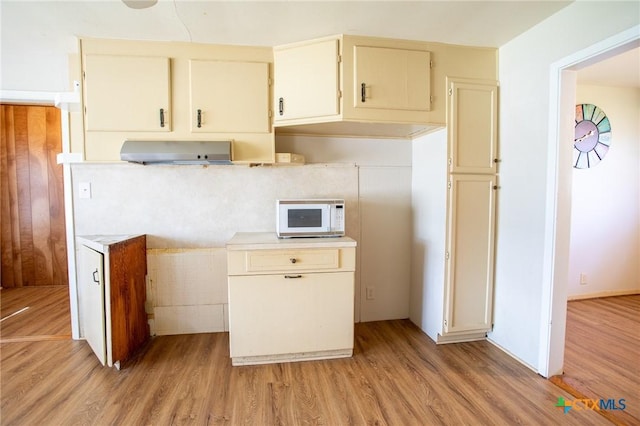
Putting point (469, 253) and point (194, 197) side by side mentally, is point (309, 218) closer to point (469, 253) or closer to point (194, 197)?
point (194, 197)

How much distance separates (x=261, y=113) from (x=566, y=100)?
1.86m

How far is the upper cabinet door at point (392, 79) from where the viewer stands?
195cm

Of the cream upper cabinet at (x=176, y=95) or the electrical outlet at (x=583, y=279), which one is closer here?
the cream upper cabinet at (x=176, y=95)

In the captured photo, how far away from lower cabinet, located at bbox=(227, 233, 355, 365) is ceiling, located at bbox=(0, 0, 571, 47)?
1344 mm

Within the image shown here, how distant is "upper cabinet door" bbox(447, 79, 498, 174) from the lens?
2.05 m

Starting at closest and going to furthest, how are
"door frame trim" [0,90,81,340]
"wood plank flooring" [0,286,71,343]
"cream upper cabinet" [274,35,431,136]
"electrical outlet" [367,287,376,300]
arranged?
"cream upper cabinet" [274,35,431,136] → "door frame trim" [0,90,81,340] → "wood plank flooring" [0,286,71,343] → "electrical outlet" [367,287,376,300]

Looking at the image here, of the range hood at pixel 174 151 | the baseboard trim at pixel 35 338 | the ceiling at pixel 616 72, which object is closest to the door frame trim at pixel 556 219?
the ceiling at pixel 616 72

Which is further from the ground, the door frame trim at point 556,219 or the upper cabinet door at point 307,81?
the upper cabinet door at point 307,81

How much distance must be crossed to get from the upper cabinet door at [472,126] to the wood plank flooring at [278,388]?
1341 millimetres

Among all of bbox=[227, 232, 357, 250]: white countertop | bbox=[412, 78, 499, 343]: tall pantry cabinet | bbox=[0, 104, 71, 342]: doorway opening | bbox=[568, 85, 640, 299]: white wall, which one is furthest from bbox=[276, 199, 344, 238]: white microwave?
bbox=[0, 104, 71, 342]: doorway opening

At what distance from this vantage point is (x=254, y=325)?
1.91 m

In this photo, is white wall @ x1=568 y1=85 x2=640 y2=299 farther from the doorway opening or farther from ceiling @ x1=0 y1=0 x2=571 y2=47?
the doorway opening

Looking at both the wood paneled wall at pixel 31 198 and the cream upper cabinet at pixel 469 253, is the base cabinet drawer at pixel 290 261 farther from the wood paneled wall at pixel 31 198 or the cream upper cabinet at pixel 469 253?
the wood paneled wall at pixel 31 198

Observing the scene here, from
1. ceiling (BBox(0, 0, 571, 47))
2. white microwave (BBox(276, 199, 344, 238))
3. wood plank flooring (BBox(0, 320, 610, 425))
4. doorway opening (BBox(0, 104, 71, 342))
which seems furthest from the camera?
doorway opening (BBox(0, 104, 71, 342))
